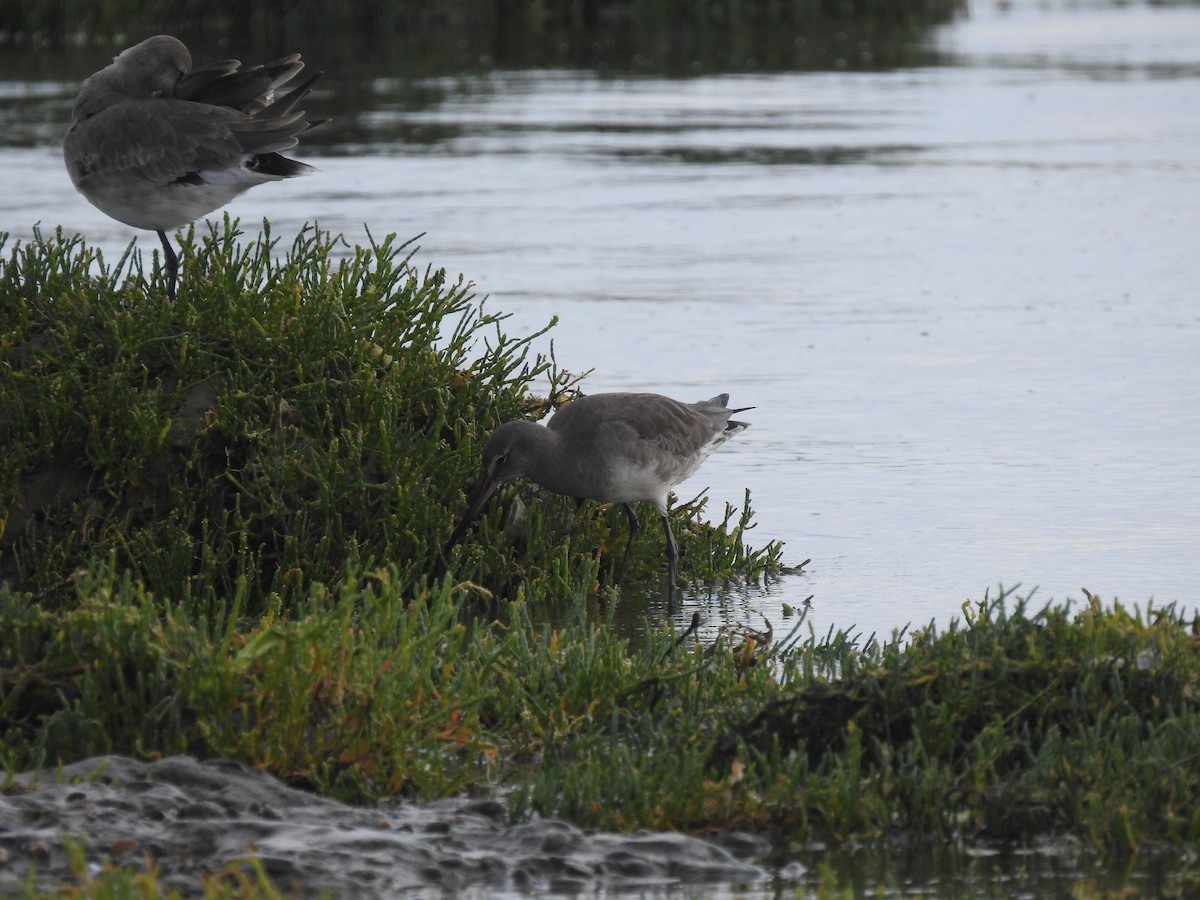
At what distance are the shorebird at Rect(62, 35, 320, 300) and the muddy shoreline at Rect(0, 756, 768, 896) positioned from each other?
381 centimetres

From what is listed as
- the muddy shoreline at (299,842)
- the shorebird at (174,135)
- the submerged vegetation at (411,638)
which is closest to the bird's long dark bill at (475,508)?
the submerged vegetation at (411,638)

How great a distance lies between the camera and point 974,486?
10.8 m

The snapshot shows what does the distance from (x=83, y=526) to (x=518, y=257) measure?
9.60 metres

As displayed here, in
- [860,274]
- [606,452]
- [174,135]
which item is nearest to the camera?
[606,452]

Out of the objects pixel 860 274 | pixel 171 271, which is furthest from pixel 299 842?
pixel 860 274

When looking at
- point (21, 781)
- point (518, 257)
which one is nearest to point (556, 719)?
point (21, 781)

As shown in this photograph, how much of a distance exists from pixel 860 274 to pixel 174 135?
876 centimetres

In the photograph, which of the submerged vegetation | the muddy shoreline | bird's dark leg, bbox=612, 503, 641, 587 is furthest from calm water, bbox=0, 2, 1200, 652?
the muddy shoreline

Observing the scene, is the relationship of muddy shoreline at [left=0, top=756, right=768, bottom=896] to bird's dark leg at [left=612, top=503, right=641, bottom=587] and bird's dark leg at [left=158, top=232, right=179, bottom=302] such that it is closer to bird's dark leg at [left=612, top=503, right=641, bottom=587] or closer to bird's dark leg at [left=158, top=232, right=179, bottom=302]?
bird's dark leg at [left=612, top=503, right=641, bottom=587]

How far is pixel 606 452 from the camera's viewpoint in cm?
853

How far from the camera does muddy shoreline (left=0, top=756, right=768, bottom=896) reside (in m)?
5.41

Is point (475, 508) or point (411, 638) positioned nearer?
point (411, 638)

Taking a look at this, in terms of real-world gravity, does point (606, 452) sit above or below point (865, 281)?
above

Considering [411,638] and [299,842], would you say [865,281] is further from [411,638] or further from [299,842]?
[299,842]
